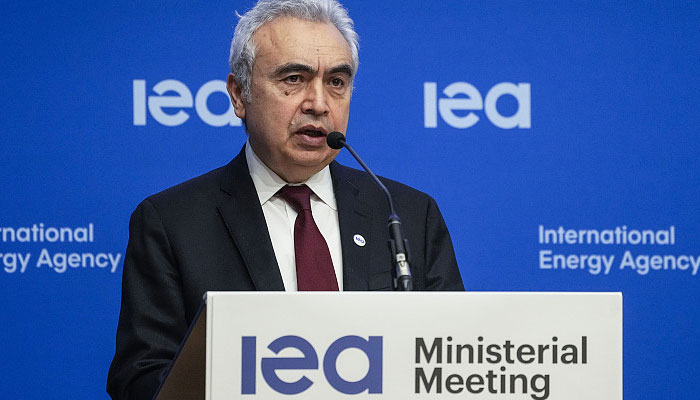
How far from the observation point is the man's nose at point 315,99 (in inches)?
85.0

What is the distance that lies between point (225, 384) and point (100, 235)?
184 cm

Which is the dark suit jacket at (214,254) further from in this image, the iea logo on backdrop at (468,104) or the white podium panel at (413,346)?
the iea logo on backdrop at (468,104)

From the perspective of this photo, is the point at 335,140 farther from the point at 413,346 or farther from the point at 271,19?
the point at 413,346

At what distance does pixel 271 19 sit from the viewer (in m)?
2.23

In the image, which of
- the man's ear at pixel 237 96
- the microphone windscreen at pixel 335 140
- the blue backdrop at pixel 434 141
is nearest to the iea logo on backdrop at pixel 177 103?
the blue backdrop at pixel 434 141

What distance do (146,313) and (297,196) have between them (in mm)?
476

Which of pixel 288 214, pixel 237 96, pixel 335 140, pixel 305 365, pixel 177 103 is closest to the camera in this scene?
pixel 305 365

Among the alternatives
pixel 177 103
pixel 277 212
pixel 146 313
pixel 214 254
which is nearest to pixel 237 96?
pixel 277 212

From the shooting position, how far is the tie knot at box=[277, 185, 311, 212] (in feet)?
7.27

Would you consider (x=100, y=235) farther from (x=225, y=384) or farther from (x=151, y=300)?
(x=225, y=384)

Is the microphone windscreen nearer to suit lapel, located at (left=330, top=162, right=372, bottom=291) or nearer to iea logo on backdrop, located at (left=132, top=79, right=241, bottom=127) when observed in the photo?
suit lapel, located at (left=330, top=162, right=372, bottom=291)

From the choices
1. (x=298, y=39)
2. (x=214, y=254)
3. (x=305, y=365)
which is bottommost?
(x=305, y=365)

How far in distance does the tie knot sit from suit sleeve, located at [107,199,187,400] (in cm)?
32

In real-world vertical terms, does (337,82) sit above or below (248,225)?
above
